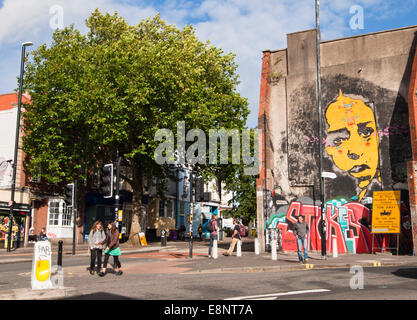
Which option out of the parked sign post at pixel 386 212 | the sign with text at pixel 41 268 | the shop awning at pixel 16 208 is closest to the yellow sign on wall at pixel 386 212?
the parked sign post at pixel 386 212

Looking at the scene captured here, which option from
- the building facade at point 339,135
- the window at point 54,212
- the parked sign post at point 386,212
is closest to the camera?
the parked sign post at point 386,212

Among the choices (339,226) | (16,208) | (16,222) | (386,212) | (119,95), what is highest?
(119,95)

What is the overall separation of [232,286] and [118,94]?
750 inches

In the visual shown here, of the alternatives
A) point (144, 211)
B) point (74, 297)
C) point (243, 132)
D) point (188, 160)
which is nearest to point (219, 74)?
point (243, 132)

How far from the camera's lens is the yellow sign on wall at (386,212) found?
64.3 feet

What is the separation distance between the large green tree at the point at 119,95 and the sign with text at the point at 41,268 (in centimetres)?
1627

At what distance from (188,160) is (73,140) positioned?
26.7 ft

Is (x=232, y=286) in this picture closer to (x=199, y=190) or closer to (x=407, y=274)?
(x=407, y=274)

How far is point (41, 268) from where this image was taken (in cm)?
976

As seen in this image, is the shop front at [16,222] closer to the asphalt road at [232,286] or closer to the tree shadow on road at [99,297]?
the asphalt road at [232,286]

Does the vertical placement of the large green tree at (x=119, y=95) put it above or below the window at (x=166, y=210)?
above

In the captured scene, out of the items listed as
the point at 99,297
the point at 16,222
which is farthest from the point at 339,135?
the point at 16,222

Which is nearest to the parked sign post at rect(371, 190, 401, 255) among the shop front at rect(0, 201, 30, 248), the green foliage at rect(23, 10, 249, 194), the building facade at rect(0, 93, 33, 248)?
the green foliage at rect(23, 10, 249, 194)
